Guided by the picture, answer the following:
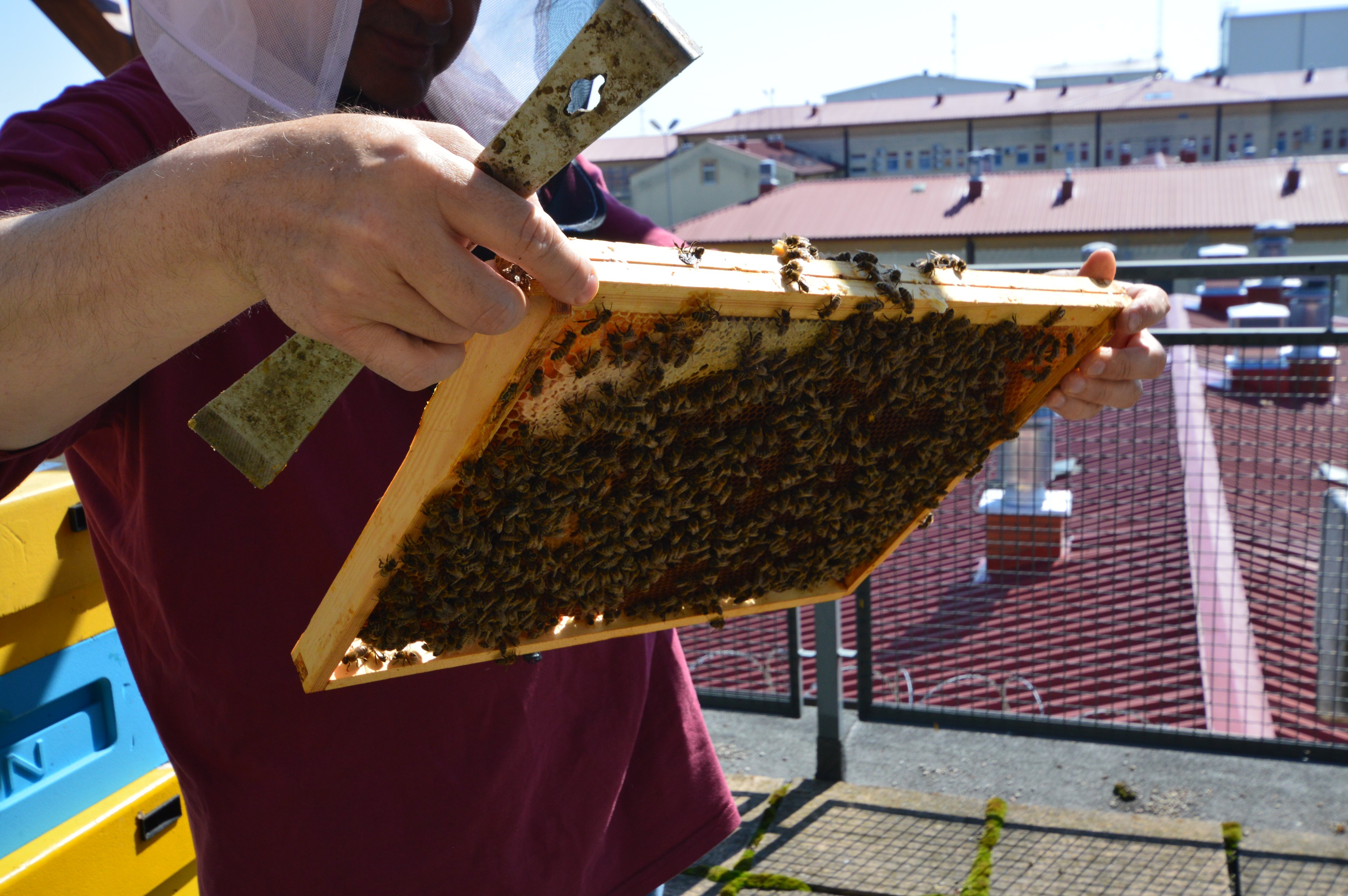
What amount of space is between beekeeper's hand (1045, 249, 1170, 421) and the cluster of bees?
165 millimetres

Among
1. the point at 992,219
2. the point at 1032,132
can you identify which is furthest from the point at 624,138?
the point at 992,219

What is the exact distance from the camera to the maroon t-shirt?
5.07ft

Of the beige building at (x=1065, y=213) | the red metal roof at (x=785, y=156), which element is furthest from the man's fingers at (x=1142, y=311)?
the red metal roof at (x=785, y=156)

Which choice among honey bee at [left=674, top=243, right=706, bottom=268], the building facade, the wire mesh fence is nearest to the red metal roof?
the building facade

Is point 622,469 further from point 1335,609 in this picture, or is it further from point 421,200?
point 1335,609

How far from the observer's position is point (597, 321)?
1253 millimetres

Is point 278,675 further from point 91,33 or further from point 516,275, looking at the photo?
point 91,33

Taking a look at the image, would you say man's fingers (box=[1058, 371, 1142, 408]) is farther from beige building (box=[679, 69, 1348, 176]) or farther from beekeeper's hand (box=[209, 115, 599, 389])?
beige building (box=[679, 69, 1348, 176])

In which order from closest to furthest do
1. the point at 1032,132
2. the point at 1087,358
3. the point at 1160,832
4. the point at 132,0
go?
1. the point at 132,0
2. the point at 1087,358
3. the point at 1160,832
4. the point at 1032,132

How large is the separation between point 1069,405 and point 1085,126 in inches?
2271

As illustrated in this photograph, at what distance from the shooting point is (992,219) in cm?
3716

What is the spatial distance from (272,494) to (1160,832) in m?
3.70

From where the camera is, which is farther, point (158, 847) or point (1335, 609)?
point (1335, 609)

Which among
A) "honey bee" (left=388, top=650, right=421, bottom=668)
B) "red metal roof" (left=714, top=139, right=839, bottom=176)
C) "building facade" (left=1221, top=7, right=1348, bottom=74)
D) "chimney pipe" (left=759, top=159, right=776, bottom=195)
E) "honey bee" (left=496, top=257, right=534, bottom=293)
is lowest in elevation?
"honey bee" (left=388, top=650, right=421, bottom=668)
